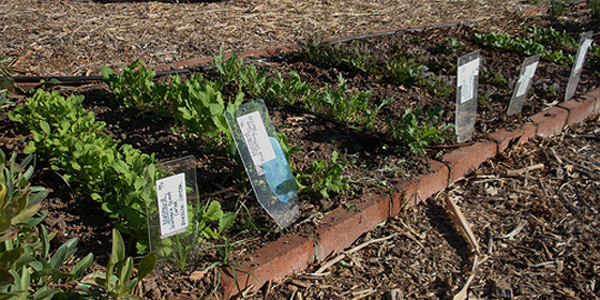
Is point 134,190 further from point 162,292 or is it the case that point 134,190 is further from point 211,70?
point 211,70

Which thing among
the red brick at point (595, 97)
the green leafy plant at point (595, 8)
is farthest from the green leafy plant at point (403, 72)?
the green leafy plant at point (595, 8)

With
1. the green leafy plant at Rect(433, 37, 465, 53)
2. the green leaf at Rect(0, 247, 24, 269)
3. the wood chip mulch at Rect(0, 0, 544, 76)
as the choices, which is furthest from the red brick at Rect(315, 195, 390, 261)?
the green leafy plant at Rect(433, 37, 465, 53)

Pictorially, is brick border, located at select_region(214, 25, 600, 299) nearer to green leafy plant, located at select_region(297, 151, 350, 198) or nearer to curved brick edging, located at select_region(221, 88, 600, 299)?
curved brick edging, located at select_region(221, 88, 600, 299)

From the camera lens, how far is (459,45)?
472cm

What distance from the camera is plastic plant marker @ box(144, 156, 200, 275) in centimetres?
189

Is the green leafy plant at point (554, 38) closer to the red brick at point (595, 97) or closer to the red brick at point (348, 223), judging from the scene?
the red brick at point (595, 97)

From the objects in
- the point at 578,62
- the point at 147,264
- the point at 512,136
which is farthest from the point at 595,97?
the point at 147,264

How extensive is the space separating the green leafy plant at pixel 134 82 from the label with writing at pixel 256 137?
3.24 feet

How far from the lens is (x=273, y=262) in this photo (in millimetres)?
2184

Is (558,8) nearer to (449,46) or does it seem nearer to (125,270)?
(449,46)

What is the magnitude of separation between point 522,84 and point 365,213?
6.02 feet

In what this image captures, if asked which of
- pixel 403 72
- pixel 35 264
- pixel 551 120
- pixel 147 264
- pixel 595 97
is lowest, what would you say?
pixel 595 97

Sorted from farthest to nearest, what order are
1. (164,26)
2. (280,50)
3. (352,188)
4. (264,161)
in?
(164,26)
(280,50)
(352,188)
(264,161)

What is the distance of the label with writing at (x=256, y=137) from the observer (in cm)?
222
